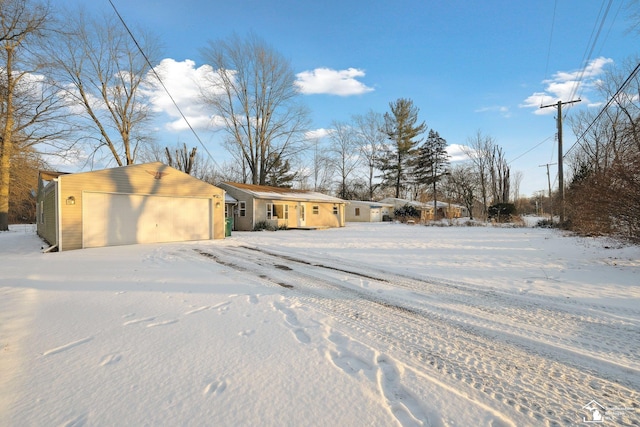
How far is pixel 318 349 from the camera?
114 inches

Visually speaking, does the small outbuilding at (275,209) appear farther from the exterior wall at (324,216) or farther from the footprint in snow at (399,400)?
the footprint in snow at (399,400)

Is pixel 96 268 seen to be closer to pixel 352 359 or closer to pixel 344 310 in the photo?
pixel 344 310

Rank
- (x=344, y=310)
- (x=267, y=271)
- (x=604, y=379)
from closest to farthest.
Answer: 1. (x=604, y=379)
2. (x=344, y=310)
3. (x=267, y=271)

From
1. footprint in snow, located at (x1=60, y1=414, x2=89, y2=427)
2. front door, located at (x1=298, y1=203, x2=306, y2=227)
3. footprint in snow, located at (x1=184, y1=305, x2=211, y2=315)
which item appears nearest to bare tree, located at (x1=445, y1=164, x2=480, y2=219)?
front door, located at (x1=298, y1=203, x2=306, y2=227)

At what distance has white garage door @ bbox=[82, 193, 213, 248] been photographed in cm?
1102

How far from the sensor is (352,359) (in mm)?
2711

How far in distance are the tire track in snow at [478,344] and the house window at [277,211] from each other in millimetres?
15013

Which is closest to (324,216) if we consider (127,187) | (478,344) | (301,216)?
(301,216)

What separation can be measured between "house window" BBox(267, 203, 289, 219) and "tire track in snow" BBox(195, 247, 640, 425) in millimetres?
15013

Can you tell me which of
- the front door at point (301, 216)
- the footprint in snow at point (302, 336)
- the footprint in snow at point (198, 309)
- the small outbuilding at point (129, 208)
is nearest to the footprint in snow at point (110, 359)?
the footprint in snow at point (198, 309)

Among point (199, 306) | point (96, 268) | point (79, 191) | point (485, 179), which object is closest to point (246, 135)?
point (79, 191)

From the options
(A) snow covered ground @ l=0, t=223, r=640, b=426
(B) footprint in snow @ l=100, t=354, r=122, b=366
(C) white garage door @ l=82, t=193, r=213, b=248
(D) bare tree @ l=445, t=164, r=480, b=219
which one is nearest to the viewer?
(A) snow covered ground @ l=0, t=223, r=640, b=426

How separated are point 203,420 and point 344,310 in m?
2.44

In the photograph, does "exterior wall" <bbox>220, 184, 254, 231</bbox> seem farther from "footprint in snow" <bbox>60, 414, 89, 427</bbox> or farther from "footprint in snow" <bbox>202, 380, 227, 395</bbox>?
"footprint in snow" <bbox>60, 414, 89, 427</bbox>
